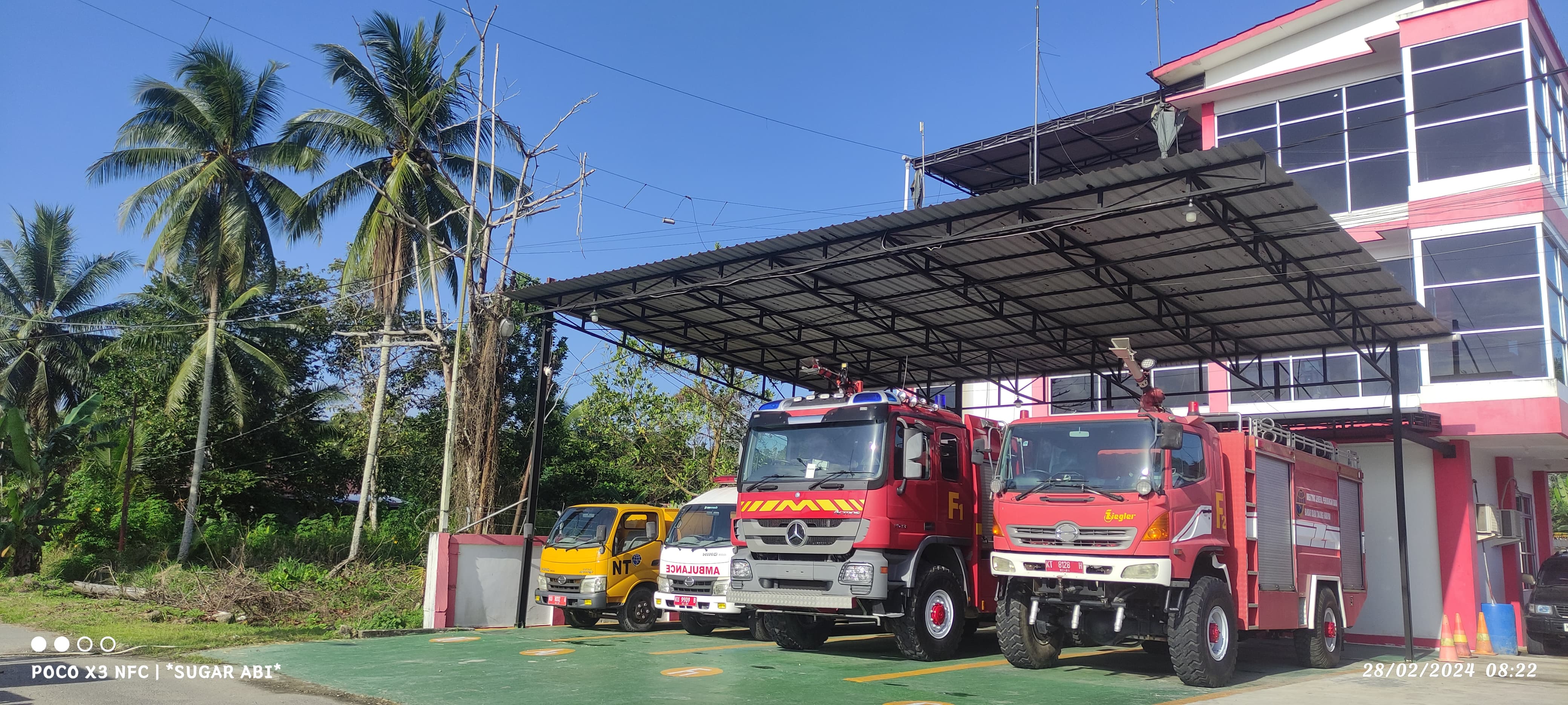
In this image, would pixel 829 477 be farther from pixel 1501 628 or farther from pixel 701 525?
pixel 1501 628

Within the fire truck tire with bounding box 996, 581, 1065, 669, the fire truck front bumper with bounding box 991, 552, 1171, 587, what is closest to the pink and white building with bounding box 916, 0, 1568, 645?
the fire truck tire with bounding box 996, 581, 1065, 669

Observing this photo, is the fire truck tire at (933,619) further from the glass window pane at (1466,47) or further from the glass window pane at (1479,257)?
the glass window pane at (1466,47)

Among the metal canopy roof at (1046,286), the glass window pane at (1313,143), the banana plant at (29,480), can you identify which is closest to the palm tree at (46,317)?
the banana plant at (29,480)

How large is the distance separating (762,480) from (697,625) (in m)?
3.74

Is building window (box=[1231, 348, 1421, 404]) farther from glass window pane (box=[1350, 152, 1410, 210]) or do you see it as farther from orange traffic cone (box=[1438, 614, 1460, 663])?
orange traffic cone (box=[1438, 614, 1460, 663])

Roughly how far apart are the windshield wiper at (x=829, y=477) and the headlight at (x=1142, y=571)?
298 centimetres

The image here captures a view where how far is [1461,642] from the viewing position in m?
14.7

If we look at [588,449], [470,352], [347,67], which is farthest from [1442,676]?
[347,67]

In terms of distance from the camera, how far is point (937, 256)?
1409 centimetres

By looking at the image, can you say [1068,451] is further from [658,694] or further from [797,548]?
[658,694]

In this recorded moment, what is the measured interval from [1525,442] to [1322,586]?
679cm

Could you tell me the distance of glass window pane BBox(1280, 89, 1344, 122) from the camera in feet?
62.9

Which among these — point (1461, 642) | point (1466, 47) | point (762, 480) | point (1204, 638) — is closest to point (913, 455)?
point (762, 480)

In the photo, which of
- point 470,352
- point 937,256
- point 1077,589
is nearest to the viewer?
point 1077,589
